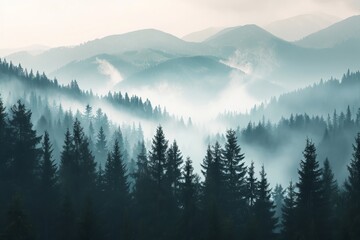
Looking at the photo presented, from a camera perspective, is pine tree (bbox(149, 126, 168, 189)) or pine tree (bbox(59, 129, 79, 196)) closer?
pine tree (bbox(149, 126, 168, 189))

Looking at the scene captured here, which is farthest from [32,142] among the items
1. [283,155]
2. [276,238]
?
[283,155]

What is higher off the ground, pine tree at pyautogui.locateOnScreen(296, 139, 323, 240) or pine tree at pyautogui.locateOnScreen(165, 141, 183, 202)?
pine tree at pyautogui.locateOnScreen(165, 141, 183, 202)

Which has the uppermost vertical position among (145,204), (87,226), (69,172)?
(69,172)

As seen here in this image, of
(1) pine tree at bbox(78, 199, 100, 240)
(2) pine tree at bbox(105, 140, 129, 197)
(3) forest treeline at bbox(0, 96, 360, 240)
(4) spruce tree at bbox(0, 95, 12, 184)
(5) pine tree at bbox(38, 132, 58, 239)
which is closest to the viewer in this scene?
(1) pine tree at bbox(78, 199, 100, 240)

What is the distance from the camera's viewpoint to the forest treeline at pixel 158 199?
42688mm

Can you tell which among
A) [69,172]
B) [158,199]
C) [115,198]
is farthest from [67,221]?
[69,172]

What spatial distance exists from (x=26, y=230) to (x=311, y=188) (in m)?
24.8

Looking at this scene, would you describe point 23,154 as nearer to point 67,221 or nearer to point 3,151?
point 3,151

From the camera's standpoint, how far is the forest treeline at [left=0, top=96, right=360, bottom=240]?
4269 cm

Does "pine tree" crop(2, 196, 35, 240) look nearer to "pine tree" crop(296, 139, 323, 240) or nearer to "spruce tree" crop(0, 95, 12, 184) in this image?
"spruce tree" crop(0, 95, 12, 184)

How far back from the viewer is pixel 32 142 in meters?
49.4

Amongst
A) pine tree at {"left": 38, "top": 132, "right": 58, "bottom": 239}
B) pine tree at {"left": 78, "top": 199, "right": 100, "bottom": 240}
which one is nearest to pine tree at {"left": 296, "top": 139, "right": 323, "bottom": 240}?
pine tree at {"left": 78, "top": 199, "right": 100, "bottom": 240}

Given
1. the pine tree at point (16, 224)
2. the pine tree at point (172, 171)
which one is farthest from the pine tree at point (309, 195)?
the pine tree at point (16, 224)

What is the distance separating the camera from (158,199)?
49.4 metres
